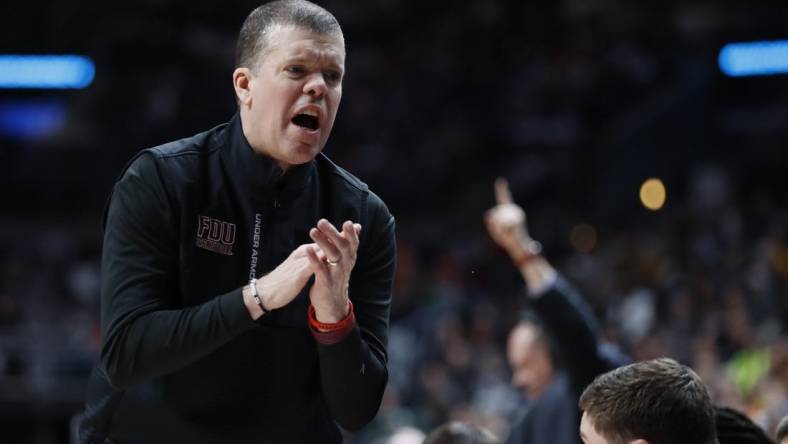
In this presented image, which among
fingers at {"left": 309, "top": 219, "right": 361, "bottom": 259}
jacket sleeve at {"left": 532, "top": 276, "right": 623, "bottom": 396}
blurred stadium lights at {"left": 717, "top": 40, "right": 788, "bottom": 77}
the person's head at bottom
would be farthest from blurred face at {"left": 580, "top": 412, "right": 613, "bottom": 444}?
blurred stadium lights at {"left": 717, "top": 40, "right": 788, "bottom": 77}

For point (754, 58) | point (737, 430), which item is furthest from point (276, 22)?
point (754, 58)

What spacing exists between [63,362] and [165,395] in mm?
11271

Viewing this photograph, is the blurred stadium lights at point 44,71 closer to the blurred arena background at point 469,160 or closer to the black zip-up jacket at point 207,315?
the blurred arena background at point 469,160

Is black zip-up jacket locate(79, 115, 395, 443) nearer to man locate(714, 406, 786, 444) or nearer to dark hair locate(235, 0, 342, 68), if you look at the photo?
dark hair locate(235, 0, 342, 68)

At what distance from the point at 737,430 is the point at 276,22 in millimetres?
1581

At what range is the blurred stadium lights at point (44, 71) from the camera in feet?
60.7

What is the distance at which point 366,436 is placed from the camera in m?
10.6

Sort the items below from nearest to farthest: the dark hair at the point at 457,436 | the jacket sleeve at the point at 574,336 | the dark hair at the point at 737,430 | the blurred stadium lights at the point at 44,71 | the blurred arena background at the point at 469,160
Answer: the dark hair at the point at 737,430 → the dark hair at the point at 457,436 → the jacket sleeve at the point at 574,336 → the blurred arena background at the point at 469,160 → the blurred stadium lights at the point at 44,71

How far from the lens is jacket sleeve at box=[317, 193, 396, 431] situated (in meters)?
2.80

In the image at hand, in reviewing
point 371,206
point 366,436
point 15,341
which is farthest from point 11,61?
point 371,206

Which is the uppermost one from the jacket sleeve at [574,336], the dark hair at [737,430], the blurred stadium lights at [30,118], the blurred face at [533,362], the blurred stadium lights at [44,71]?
the dark hair at [737,430]

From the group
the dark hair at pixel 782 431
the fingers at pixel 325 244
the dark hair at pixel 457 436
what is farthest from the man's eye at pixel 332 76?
the dark hair at pixel 782 431

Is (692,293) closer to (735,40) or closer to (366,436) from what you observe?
(366,436)

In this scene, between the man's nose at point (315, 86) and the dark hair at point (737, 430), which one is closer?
the man's nose at point (315, 86)
